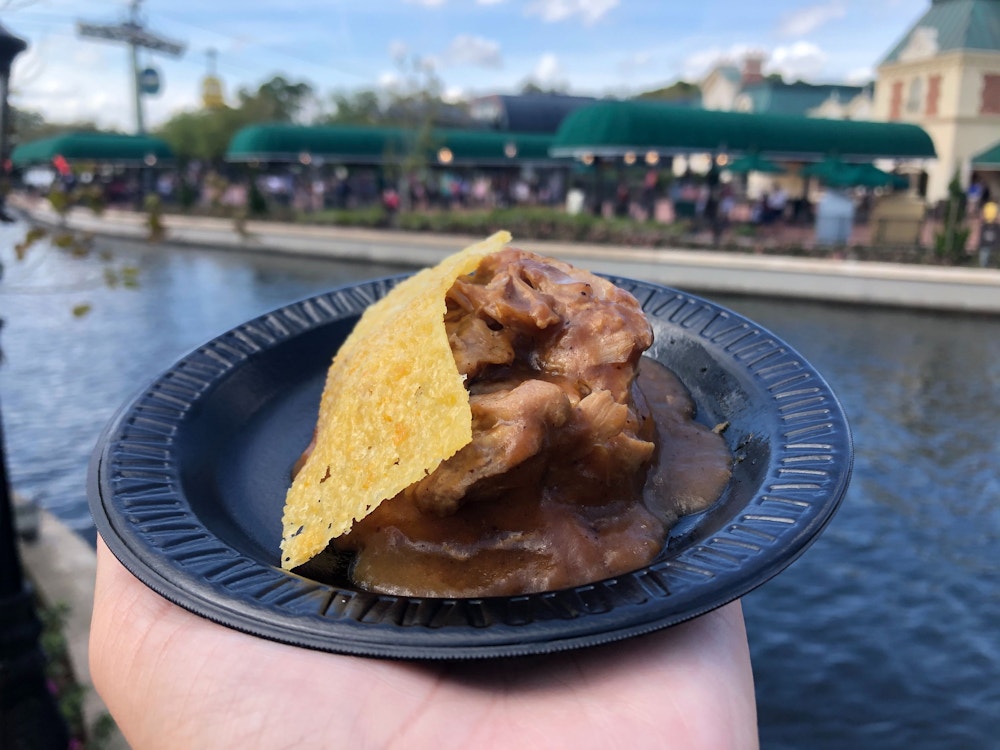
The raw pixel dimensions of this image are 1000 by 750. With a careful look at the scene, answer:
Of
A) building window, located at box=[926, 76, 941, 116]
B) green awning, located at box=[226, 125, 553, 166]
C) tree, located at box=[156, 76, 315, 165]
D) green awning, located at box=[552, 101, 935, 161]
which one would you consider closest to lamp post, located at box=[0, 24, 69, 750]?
green awning, located at box=[552, 101, 935, 161]

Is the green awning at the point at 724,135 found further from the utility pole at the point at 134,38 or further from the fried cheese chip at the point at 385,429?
the utility pole at the point at 134,38

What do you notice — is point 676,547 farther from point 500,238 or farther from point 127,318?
point 127,318

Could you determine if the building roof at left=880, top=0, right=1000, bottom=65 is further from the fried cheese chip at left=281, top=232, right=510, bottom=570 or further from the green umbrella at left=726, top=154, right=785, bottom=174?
the fried cheese chip at left=281, top=232, right=510, bottom=570

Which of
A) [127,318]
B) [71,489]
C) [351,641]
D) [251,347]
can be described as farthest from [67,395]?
[351,641]

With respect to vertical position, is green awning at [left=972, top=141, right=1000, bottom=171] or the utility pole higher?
the utility pole

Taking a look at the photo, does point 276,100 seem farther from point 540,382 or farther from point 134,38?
point 540,382

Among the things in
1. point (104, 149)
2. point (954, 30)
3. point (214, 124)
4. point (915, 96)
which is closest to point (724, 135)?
point (915, 96)

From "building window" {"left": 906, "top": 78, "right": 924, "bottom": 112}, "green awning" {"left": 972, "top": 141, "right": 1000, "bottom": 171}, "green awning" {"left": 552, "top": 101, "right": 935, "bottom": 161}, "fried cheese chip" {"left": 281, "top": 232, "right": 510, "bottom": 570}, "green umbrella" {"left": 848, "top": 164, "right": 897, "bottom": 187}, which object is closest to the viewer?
"fried cheese chip" {"left": 281, "top": 232, "right": 510, "bottom": 570}
